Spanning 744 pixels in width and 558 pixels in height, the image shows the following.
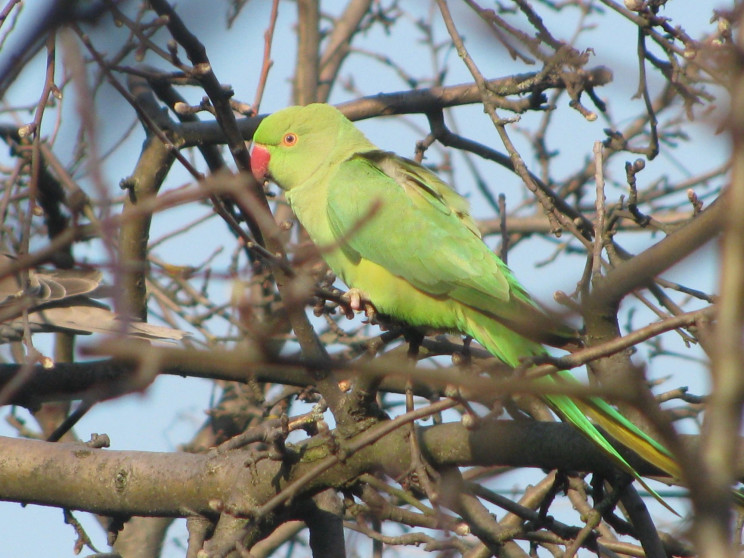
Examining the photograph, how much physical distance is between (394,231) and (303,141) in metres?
0.92

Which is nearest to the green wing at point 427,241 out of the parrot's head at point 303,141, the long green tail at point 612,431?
the parrot's head at point 303,141

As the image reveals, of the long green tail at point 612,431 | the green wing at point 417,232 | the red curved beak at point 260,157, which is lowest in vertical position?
the long green tail at point 612,431

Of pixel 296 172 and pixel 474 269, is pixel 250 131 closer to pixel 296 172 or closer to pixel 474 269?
pixel 296 172

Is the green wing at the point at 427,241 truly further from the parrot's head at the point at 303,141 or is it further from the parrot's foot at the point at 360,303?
the parrot's head at the point at 303,141

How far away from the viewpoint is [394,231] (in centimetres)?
405

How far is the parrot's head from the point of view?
457 centimetres

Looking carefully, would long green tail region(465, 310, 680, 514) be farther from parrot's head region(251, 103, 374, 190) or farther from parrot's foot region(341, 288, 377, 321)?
parrot's head region(251, 103, 374, 190)

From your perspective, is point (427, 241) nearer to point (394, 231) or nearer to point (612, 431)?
point (394, 231)

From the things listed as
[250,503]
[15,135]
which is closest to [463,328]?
[250,503]

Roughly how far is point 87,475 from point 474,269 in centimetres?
192

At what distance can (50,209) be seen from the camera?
6.38ft

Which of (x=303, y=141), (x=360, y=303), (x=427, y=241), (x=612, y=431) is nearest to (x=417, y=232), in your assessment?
(x=427, y=241)

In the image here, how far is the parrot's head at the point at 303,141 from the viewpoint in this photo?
180 inches

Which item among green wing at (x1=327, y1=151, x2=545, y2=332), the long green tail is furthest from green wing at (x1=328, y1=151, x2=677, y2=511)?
the long green tail
